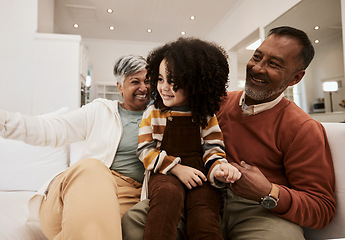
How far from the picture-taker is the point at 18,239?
A: 3.49ft

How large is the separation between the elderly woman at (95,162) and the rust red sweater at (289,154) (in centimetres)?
45

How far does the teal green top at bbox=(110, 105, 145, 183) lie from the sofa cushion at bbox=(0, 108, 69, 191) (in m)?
0.58

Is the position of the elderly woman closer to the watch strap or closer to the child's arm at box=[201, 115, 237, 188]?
the child's arm at box=[201, 115, 237, 188]

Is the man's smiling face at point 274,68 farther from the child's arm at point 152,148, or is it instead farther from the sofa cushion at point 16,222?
the sofa cushion at point 16,222

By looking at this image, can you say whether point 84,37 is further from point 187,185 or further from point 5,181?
point 187,185

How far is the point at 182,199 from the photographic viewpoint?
872 mm

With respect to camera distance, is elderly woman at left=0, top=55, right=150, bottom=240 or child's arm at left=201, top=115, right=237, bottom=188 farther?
child's arm at left=201, top=115, right=237, bottom=188

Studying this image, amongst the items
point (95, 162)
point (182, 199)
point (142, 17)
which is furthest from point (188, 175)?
point (142, 17)

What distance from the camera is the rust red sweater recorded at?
897mm

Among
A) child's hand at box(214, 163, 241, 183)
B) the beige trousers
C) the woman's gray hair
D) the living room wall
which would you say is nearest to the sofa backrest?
child's hand at box(214, 163, 241, 183)

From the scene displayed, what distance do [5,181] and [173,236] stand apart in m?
1.26

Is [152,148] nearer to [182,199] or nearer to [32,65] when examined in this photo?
[182,199]

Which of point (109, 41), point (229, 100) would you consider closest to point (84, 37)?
point (109, 41)

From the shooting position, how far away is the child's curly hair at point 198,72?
1.01 meters
